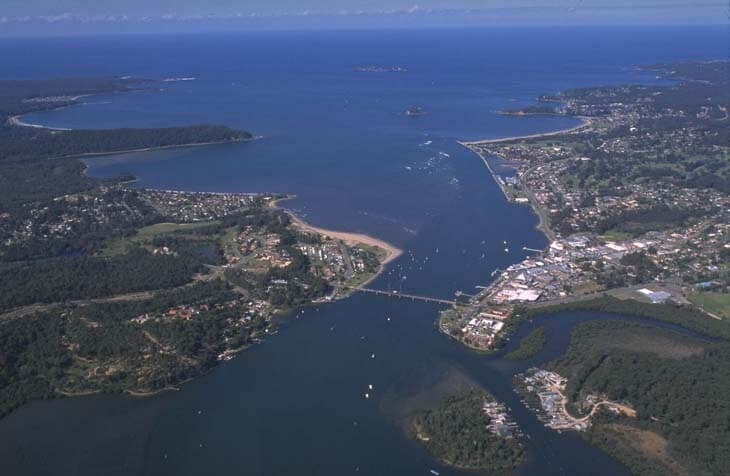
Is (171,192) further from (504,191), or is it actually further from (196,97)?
(196,97)

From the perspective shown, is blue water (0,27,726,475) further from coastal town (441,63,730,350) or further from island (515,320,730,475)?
coastal town (441,63,730,350)

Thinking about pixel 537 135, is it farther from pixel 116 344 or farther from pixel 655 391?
pixel 116 344

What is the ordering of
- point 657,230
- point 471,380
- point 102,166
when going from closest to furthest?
point 471,380, point 657,230, point 102,166

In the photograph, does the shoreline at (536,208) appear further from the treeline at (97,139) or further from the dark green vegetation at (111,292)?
the treeline at (97,139)

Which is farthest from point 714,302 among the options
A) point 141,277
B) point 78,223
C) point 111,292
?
point 78,223

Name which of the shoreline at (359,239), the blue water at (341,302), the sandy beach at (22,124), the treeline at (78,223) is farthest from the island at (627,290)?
the sandy beach at (22,124)

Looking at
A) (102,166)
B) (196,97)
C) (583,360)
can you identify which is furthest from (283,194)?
(196,97)
